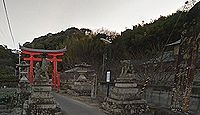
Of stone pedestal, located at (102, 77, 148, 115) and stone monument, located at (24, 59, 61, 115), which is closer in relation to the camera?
stone monument, located at (24, 59, 61, 115)

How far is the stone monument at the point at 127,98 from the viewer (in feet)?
36.5

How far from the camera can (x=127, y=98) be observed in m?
11.3

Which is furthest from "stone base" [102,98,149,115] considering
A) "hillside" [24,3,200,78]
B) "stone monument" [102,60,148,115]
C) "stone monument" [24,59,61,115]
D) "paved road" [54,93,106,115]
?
"hillside" [24,3,200,78]

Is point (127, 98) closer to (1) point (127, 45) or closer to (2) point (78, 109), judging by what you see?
(2) point (78, 109)

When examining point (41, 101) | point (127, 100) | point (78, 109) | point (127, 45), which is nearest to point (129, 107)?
point (127, 100)

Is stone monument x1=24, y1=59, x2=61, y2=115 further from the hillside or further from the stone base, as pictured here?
the hillside

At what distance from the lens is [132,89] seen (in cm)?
1150

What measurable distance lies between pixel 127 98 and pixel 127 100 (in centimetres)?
10

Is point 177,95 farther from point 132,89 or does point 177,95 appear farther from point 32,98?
point 32,98

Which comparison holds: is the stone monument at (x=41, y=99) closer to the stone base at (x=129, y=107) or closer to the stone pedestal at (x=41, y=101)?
the stone pedestal at (x=41, y=101)

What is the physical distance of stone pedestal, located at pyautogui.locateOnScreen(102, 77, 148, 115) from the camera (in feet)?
Answer: 36.4

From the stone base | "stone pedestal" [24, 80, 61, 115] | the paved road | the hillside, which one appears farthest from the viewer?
the hillside

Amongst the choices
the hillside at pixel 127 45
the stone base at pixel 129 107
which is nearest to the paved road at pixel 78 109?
the stone base at pixel 129 107

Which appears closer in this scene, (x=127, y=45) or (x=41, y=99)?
(x=41, y=99)
